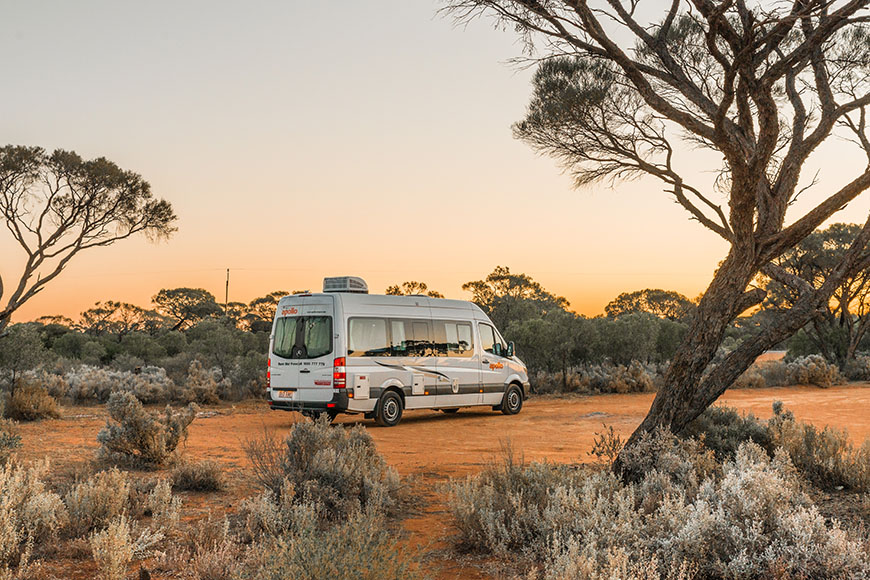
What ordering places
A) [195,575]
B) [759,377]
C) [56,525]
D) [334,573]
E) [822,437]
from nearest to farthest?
[334,573] < [195,575] < [56,525] < [822,437] < [759,377]

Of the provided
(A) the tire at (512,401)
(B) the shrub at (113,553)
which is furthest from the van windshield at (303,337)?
(B) the shrub at (113,553)

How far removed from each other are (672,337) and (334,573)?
90.3 feet

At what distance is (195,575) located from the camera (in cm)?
442

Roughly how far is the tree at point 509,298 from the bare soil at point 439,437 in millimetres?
10562

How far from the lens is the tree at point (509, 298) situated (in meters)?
32.0

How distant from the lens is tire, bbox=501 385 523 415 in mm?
16922

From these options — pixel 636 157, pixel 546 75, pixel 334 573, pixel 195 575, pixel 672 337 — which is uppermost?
pixel 546 75

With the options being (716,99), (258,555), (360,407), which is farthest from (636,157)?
(258,555)

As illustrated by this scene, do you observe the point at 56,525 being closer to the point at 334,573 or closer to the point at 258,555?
the point at 258,555

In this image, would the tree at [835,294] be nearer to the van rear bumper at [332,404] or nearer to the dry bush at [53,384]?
the van rear bumper at [332,404]

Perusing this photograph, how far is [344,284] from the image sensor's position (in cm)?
1437

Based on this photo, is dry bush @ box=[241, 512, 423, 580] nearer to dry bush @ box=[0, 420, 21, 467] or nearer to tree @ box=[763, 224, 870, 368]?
dry bush @ box=[0, 420, 21, 467]

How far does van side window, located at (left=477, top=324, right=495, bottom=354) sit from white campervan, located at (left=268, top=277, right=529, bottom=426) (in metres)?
0.12

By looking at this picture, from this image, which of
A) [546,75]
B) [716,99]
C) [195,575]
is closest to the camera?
[195,575]
